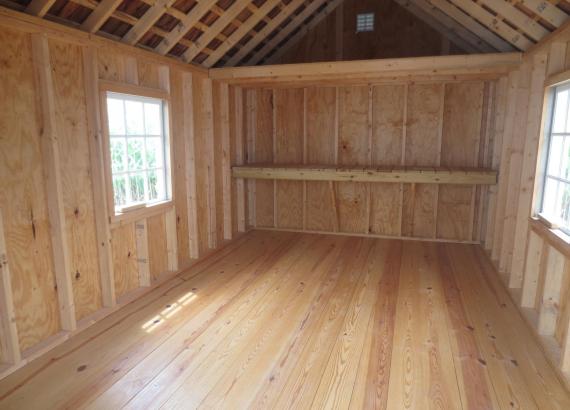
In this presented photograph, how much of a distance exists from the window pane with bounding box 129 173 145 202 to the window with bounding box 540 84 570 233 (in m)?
3.47

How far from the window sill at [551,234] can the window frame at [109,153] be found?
3335 millimetres

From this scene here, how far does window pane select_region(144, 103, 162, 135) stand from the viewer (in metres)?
3.73

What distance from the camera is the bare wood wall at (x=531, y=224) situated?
2.74 m

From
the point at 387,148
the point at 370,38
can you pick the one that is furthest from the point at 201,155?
the point at 370,38

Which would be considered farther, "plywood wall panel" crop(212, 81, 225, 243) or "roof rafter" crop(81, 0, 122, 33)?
"plywood wall panel" crop(212, 81, 225, 243)

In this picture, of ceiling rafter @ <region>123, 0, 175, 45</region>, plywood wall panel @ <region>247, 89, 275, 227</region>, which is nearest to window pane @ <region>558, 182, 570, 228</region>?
ceiling rafter @ <region>123, 0, 175, 45</region>

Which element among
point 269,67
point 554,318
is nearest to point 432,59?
point 269,67

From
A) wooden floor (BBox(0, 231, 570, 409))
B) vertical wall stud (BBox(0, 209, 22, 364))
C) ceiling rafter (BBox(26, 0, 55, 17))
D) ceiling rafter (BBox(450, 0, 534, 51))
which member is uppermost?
ceiling rafter (BBox(450, 0, 534, 51))

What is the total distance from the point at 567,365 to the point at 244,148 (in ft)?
15.2

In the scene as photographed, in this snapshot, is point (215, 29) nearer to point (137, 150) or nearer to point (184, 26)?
point (184, 26)

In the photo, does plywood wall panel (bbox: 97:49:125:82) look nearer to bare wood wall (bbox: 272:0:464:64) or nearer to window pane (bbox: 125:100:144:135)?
window pane (bbox: 125:100:144:135)

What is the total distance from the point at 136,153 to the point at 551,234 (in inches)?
136

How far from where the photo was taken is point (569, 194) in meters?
2.69

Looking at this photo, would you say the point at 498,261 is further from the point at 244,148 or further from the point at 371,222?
the point at 244,148
